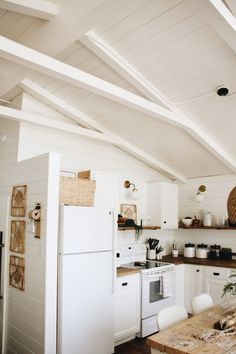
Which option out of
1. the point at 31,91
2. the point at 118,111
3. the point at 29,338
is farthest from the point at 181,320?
the point at 31,91

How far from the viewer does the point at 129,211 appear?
5.21m

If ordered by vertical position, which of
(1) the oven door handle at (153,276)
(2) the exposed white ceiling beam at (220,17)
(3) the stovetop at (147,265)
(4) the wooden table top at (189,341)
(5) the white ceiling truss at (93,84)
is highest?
(2) the exposed white ceiling beam at (220,17)

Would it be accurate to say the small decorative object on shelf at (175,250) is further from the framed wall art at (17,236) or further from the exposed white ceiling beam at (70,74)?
the framed wall art at (17,236)

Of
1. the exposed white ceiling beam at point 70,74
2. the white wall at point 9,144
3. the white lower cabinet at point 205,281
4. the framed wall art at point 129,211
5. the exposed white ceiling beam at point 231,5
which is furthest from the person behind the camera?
the framed wall art at point 129,211

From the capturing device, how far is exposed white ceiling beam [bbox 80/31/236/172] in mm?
3096

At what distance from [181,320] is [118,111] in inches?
106

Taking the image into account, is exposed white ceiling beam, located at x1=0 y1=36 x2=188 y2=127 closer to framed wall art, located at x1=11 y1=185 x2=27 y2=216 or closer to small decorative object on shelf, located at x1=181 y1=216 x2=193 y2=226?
framed wall art, located at x1=11 y1=185 x2=27 y2=216

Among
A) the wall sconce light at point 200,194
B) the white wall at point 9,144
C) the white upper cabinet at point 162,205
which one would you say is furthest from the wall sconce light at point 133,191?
the white wall at point 9,144

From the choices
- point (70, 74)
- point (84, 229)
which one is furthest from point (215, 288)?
point (70, 74)

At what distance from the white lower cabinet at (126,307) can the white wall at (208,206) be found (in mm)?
1910

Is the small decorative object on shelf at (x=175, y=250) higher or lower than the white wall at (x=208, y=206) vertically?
lower

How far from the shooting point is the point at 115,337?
12.6ft

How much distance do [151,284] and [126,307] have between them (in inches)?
22.1

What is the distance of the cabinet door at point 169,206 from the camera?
17.6 ft
